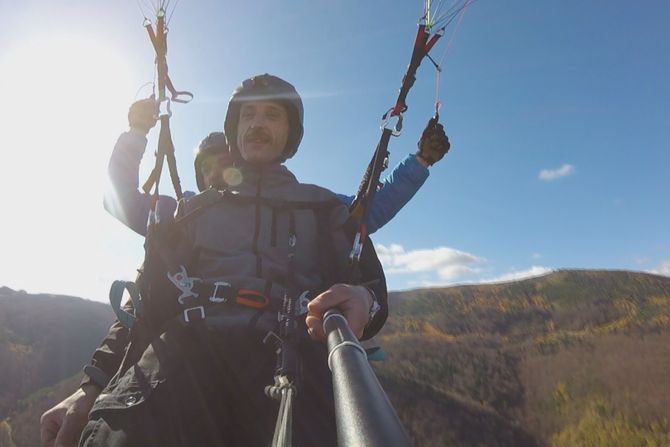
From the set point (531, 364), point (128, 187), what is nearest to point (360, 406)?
point (128, 187)

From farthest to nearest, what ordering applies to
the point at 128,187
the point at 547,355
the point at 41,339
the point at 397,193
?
1. the point at 41,339
2. the point at 547,355
3. the point at 397,193
4. the point at 128,187

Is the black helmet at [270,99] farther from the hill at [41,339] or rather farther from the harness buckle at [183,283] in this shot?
the hill at [41,339]

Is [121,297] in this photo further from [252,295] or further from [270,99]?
[270,99]

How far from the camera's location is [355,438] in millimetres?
503

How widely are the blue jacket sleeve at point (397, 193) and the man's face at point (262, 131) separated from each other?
654mm

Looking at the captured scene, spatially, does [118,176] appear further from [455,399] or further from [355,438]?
[455,399]

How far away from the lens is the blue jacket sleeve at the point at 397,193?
3.02 metres

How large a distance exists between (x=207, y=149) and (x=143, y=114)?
0.98m

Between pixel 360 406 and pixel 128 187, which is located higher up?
pixel 128 187

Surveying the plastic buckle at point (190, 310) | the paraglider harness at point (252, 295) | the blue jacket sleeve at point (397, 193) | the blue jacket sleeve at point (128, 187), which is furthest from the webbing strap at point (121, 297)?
the blue jacket sleeve at point (397, 193)

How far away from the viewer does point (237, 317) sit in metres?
1.93

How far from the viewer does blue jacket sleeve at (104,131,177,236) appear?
253 cm

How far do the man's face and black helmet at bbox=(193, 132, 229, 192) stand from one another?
791mm

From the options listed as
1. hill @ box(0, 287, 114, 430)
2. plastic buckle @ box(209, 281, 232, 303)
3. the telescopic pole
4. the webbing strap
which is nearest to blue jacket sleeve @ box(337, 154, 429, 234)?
plastic buckle @ box(209, 281, 232, 303)
